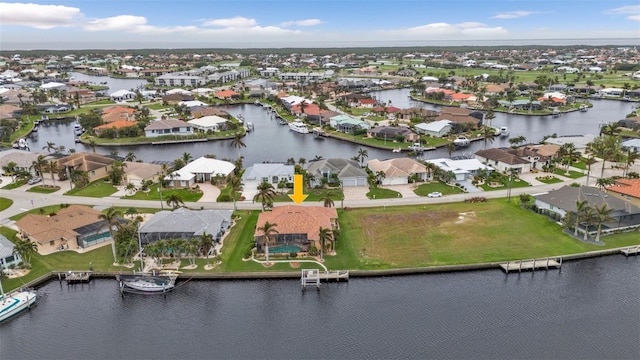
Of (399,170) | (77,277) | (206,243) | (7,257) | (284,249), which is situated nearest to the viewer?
(77,277)

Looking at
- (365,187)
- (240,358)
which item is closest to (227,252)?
(240,358)

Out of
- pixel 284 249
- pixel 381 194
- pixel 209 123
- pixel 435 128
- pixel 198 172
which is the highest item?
pixel 209 123

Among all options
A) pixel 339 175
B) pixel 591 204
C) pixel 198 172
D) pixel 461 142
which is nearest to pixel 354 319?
pixel 339 175

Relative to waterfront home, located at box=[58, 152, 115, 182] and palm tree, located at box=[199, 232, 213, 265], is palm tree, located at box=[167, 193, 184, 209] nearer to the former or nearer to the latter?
palm tree, located at box=[199, 232, 213, 265]

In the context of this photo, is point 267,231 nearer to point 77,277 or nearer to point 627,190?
point 77,277

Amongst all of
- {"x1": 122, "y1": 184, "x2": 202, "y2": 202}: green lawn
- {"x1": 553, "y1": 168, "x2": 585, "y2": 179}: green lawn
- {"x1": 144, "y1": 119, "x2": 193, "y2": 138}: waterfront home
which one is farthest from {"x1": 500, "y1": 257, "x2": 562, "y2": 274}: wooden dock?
{"x1": 144, "y1": 119, "x2": 193, "y2": 138}: waterfront home

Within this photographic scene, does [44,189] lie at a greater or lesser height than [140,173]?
lesser

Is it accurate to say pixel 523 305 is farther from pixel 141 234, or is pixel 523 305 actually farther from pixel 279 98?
pixel 279 98
